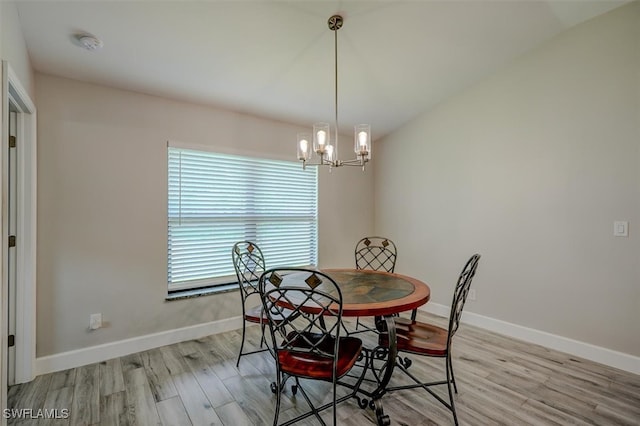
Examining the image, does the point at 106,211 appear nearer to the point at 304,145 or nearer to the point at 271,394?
the point at 304,145

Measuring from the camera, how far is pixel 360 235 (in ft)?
14.7

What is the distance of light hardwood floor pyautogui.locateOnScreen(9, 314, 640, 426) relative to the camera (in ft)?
6.20

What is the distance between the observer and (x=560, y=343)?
2.82 metres

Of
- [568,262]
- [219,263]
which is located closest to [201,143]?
[219,263]

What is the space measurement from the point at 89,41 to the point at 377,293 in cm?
265

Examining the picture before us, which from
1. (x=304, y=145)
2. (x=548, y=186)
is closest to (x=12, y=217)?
(x=304, y=145)

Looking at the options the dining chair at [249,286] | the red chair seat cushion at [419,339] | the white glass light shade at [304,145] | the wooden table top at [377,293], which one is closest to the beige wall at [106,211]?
the dining chair at [249,286]

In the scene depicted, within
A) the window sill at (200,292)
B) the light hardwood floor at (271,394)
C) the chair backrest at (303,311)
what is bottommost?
the light hardwood floor at (271,394)

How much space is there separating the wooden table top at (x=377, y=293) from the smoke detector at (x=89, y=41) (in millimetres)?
2199

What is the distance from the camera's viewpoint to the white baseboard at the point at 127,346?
2410mm

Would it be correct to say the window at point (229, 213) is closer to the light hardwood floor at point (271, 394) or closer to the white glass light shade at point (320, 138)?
the light hardwood floor at point (271, 394)

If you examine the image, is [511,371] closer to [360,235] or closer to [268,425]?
[268,425]

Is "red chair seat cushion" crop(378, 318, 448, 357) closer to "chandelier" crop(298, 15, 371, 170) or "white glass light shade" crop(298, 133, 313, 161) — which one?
"chandelier" crop(298, 15, 371, 170)

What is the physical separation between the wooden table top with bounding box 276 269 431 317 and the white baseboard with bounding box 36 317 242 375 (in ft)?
4.06
